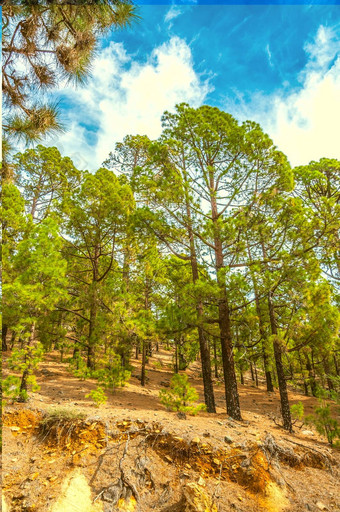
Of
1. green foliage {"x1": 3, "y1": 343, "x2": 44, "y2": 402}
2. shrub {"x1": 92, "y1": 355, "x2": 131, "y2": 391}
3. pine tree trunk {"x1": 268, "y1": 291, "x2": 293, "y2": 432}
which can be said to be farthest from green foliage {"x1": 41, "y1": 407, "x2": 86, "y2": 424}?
pine tree trunk {"x1": 268, "y1": 291, "x2": 293, "y2": 432}

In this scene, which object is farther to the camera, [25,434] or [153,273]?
[153,273]

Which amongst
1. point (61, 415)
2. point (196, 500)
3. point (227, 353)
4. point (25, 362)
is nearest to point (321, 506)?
point (196, 500)

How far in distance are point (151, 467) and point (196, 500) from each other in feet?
3.41

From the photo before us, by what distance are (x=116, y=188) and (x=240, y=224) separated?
5211mm

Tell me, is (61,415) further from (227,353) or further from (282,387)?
(282,387)

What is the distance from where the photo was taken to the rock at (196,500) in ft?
10.7

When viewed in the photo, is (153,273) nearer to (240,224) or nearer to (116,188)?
(116,188)

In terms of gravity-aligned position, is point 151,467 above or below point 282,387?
below

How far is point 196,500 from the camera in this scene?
335 centimetres

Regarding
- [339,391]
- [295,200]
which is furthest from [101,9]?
[339,391]

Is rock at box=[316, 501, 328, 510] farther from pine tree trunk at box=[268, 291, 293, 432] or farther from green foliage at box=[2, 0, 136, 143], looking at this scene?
green foliage at box=[2, 0, 136, 143]

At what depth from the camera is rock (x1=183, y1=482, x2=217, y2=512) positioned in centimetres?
327

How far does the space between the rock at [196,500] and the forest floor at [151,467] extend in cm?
1

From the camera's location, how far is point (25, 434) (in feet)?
15.6
